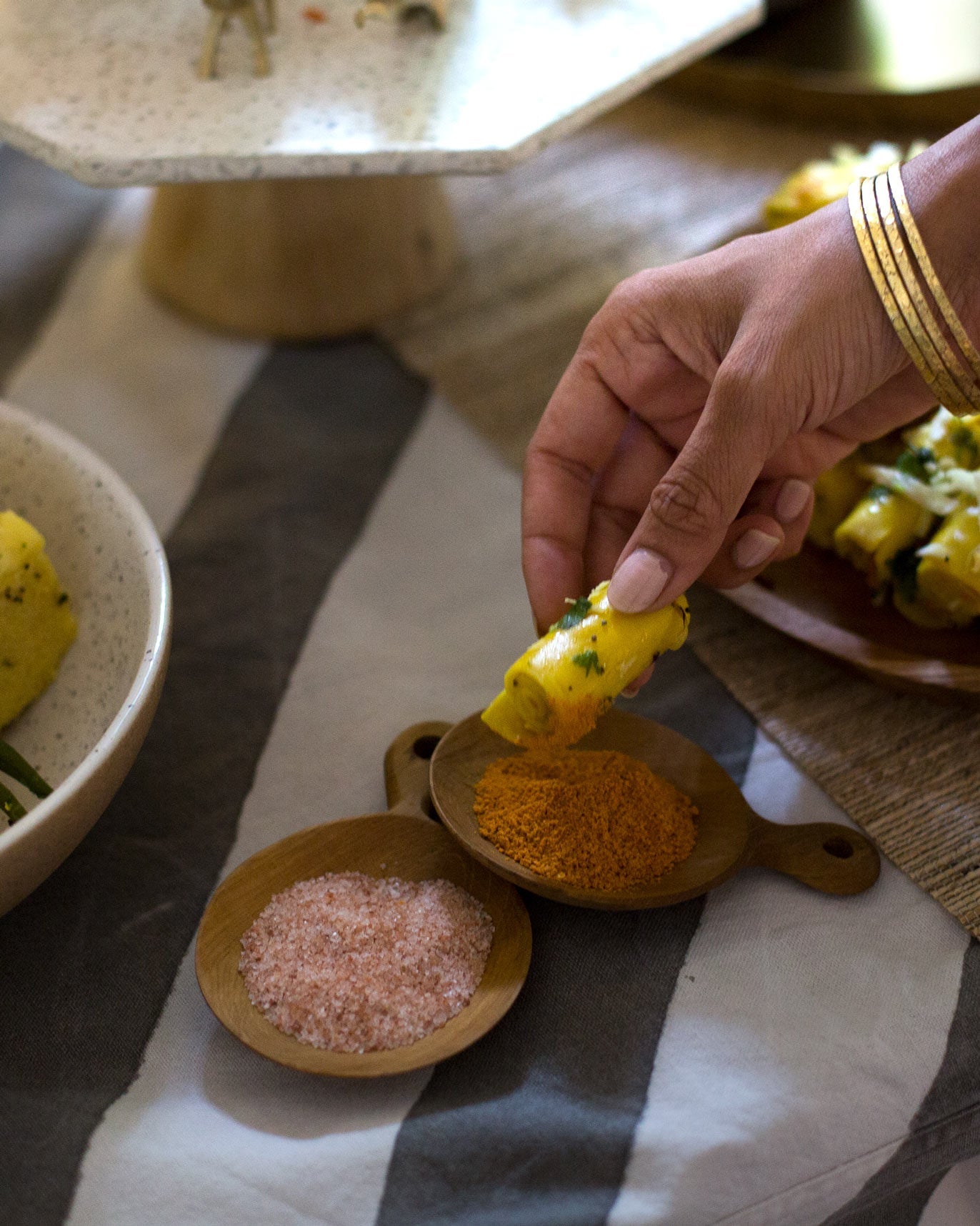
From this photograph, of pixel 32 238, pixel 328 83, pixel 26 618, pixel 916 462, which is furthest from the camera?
pixel 32 238

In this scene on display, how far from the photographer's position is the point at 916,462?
896 mm

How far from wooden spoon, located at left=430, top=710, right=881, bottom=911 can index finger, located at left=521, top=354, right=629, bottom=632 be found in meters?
0.12

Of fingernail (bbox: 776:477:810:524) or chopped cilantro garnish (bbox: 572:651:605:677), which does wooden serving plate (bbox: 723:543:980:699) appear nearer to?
fingernail (bbox: 776:477:810:524)

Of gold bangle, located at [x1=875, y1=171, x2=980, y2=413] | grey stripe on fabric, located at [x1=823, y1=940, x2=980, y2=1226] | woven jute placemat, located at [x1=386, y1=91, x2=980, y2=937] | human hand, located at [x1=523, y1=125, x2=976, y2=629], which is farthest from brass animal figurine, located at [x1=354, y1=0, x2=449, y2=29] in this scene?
grey stripe on fabric, located at [x1=823, y1=940, x2=980, y2=1226]

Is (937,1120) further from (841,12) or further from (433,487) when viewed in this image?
(841,12)

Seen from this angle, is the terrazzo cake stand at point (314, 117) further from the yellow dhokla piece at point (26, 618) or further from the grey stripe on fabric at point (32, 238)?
the yellow dhokla piece at point (26, 618)

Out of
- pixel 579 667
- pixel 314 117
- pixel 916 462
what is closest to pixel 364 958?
pixel 579 667

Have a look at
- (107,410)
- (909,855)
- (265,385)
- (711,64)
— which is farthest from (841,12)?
(909,855)

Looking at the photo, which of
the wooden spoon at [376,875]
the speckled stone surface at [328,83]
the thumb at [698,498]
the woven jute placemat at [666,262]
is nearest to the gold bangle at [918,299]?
the thumb at [698,498]

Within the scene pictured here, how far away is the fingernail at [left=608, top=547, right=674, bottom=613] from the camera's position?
68cm

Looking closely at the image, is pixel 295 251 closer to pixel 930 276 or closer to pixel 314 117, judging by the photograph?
pixel 314 117

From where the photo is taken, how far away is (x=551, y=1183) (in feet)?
2.02

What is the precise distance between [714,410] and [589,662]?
Answer: 173 millimetres

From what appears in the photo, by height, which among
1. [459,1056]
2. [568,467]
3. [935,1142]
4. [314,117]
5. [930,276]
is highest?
[314,117]
